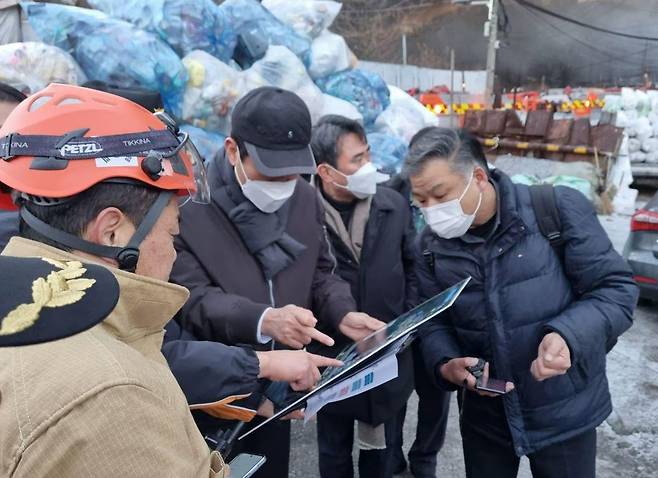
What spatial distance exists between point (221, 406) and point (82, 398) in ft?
2.57

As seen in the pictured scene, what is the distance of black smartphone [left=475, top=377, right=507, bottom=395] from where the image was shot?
1.65 meters

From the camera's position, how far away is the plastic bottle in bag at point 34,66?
3838 millimetres

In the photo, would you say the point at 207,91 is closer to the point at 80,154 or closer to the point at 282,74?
the point at 282,74

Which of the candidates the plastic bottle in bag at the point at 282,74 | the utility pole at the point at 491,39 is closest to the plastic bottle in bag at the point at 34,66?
the plastic bottle in bag at the point at 282,74

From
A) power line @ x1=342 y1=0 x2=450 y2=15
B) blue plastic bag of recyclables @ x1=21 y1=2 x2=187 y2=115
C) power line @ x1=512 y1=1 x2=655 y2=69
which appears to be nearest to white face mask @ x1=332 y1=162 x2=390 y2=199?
blue plastic bag of recyclables @ x1=21 y1=2 x2=187 y2=115

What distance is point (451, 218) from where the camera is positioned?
5.97 feet

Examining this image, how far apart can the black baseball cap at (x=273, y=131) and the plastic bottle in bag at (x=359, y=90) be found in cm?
417

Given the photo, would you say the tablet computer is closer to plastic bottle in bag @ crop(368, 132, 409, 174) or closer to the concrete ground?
the concrete ground

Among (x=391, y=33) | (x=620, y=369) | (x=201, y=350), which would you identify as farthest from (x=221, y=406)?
(x=391, y=33)

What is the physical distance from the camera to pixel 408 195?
9.55 ft

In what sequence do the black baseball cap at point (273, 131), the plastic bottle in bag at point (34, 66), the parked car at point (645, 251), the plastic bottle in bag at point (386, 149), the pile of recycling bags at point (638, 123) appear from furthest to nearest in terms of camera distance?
the pile of recycling bags at point (638, 123) → the plastic bottle in bag at point (386, 149) → the parked car at point (645, 251) → the plastic bottle in bag at point (34, 66) → the black baseball cap at point (273, 131)

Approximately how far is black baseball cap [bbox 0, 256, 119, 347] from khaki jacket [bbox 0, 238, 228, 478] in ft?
0.06

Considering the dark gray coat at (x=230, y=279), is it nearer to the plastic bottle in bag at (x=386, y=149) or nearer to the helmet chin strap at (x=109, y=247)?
the helmet chin strap at (x=109, y=247)

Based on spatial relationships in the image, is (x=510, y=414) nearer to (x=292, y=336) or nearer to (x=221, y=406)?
(x=292, y=336)
